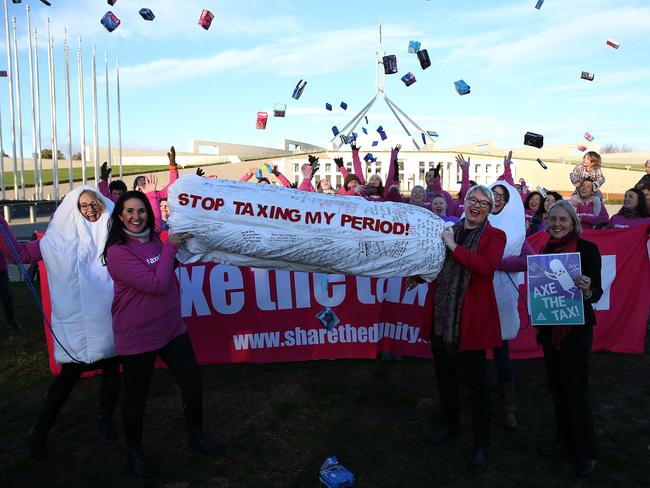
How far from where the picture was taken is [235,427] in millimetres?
4141

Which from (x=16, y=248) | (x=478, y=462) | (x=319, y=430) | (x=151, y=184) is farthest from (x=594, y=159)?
(x=16, y=248)

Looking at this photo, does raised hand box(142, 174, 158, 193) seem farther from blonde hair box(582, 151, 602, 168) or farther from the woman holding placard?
blonde hair box(582, 151, 602, 168)

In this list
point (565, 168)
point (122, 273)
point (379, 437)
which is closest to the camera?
point (122, 273)

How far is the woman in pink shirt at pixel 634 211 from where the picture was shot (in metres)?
6.05

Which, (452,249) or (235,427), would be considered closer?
(452,249)

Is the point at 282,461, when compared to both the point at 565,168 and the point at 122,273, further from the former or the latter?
the point at 565,168

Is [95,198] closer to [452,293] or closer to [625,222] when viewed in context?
[452,293]

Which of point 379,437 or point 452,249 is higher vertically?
point 452,249

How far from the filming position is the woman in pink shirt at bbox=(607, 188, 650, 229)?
238 inches

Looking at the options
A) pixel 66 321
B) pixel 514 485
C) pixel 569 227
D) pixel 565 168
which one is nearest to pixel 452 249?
pixel 569 227

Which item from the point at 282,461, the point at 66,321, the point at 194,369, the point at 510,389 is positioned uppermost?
the point at 66,321

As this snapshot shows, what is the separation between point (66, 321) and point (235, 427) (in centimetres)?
151

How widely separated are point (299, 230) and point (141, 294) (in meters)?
1.07

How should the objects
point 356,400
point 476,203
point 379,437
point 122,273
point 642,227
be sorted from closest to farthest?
point 122,273 → point 476,203 → point 379,437 → point 356,400 → point 642,227
